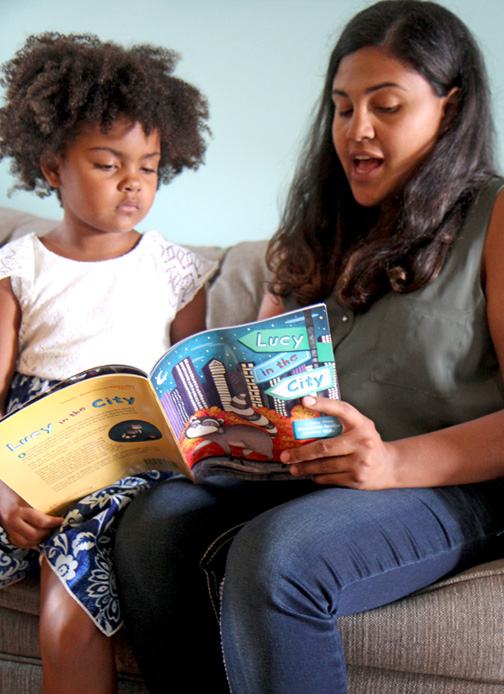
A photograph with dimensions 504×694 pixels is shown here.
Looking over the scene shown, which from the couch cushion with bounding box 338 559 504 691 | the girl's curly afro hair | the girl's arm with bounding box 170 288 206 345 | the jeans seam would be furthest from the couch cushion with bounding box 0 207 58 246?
the couch cushion with bounding box 338 559 504 691

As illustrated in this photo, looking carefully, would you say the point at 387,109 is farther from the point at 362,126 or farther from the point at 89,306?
the point at 89,306

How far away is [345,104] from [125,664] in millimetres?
984

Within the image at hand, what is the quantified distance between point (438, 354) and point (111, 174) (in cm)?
67

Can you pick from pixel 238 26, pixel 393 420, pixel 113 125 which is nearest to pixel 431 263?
pixel 393 420

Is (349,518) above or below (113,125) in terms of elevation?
below

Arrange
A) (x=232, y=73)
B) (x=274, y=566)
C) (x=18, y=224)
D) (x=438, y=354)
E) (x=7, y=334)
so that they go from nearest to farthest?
(x=274, y=566), (x=438, y=354), (x=7, y=334), (x=18, y=224), (x=232, y=73)

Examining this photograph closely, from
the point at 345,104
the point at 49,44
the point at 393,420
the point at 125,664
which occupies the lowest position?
the point at 125,664

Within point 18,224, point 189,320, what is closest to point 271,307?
point 189,320

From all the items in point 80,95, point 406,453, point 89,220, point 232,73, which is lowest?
point 406,453

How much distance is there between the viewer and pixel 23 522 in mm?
1002

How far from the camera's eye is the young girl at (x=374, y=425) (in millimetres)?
782

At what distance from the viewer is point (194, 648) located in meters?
0.89

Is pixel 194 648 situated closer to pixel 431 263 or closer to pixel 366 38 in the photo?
pixel 431 263

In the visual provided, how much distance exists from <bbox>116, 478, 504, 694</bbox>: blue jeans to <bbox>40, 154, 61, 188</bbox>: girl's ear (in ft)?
2.21
